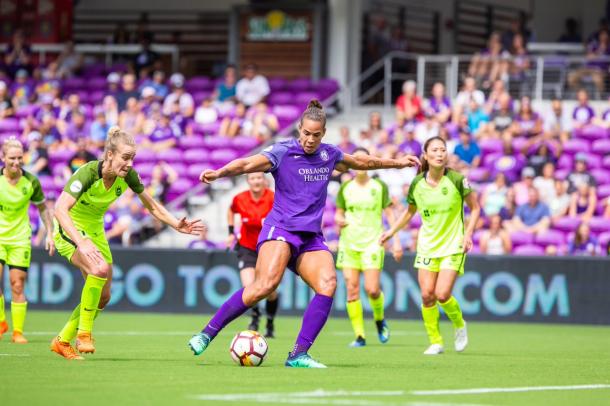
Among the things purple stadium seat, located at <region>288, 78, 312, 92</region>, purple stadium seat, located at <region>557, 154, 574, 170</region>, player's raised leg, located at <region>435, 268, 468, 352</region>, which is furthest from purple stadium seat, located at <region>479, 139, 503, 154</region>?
player's raised leg, located at <region>435, 268, 468, 352</region>

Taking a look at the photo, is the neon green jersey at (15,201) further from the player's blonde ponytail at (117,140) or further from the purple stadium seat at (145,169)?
the purple stadium seat at (145,169)

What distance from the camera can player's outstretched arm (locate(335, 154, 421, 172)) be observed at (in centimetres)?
1099

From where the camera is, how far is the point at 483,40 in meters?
32.4

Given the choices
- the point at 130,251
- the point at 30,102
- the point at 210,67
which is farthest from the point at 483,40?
the point at 130,251

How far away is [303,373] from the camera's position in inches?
388

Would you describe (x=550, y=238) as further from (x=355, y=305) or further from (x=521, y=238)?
(x=355, y=305)

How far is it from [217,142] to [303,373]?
1714cm

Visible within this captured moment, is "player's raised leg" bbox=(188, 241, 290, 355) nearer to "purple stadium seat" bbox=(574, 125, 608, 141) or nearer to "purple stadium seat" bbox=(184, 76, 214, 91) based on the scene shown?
"purple stadium seat" bbox=(574, 125, 608, 141)

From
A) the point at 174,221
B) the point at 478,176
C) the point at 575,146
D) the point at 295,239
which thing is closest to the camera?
the point at 295,239

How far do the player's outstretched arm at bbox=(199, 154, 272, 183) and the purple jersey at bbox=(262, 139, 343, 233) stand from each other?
14 cm

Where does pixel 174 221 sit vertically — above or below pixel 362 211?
above

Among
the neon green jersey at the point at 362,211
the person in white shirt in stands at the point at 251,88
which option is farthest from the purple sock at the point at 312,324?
the person in white shirt in stands at the point at 251,88

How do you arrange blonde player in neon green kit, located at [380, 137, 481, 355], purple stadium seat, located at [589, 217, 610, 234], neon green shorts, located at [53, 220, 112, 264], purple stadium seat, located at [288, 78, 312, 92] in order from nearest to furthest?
neon green shorts, located at [53, 220, 112, 264], blonde player in neon green kit, located at [380, 137, 481, 355], purple stadium seat, located at [589, 217, 610, 234], purple stadium seat, located at [288, 78, 312, 92]

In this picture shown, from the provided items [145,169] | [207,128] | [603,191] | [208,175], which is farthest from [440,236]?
[207,128]
